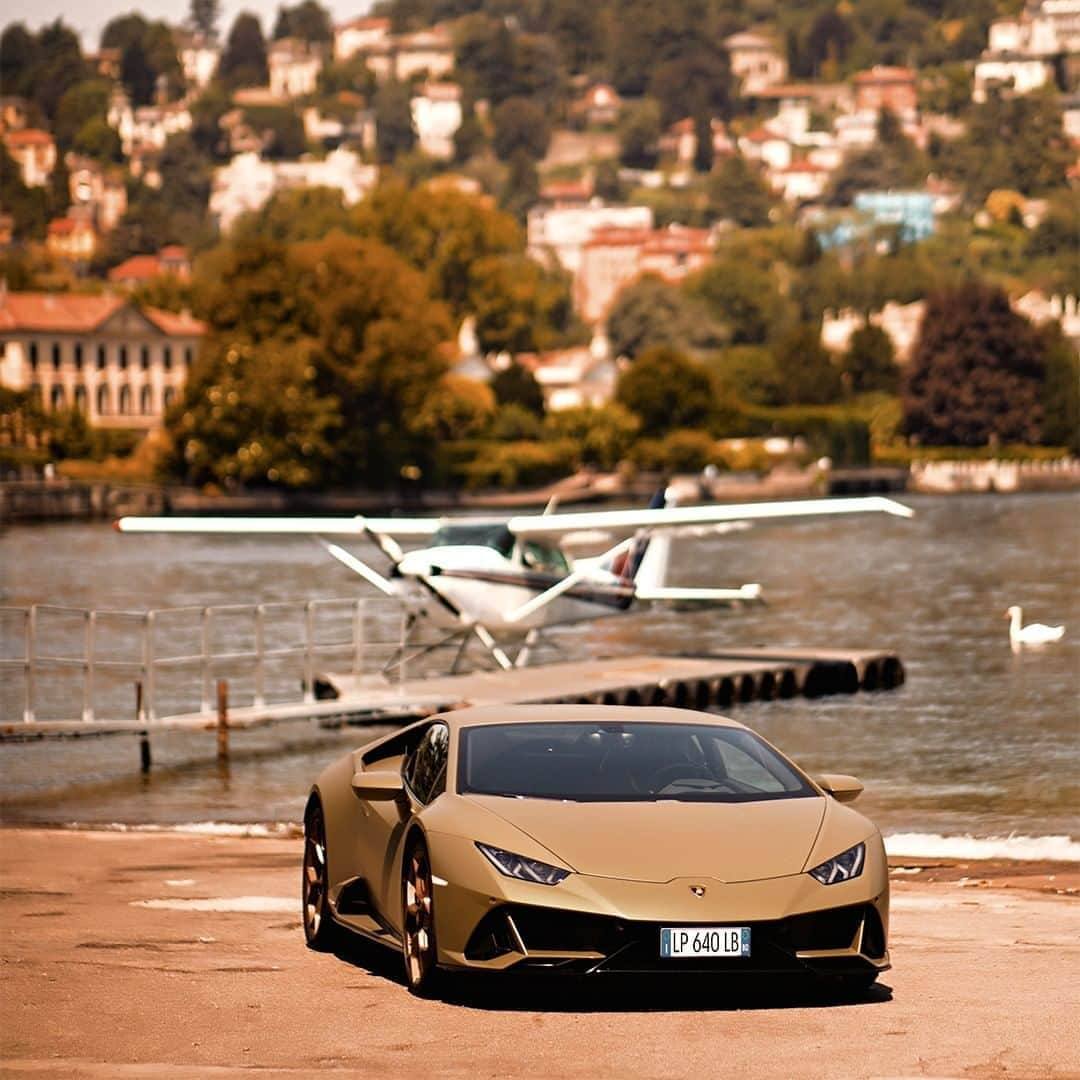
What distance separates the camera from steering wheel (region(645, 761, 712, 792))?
1316 cm

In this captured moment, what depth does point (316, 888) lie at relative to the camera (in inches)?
571

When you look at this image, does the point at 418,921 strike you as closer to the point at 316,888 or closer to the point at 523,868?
the point at 523,868

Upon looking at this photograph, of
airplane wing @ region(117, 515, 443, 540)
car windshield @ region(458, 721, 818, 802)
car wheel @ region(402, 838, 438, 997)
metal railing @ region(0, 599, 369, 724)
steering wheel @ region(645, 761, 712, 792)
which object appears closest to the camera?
car wheel @ region(402, 838, 438, 997)

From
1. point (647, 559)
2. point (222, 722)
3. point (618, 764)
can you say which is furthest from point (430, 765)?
point (647, 559)

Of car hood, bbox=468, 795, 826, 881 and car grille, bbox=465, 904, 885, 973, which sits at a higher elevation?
car hood, bbox=468, 795, 826, 881

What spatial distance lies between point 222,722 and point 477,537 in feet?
36.8

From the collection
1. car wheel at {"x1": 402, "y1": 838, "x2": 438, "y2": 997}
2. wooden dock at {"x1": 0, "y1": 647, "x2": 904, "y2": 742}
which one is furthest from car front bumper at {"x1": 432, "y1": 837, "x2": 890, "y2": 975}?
wooden dock at {"x1": 0, "y1": 647, "x2": 904, "y2": 742}

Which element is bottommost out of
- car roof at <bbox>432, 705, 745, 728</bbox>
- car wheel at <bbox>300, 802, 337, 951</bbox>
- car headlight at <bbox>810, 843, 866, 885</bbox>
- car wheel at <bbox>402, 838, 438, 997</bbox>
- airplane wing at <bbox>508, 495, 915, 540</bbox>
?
airplane wing at <bbox>508, 495, 915, 540</bbox>

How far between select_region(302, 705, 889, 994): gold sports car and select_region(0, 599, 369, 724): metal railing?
20117 mm

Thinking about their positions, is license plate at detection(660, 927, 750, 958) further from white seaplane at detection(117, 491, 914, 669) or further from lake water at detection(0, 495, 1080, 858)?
white seaplane at detection(117, 491, 914, 669)

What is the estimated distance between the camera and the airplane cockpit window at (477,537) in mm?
44594

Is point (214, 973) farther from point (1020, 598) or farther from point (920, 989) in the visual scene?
point (1020, 598)

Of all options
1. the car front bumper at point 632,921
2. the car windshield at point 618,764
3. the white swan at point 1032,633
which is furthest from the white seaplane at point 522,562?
the car front bumper at point 632,921

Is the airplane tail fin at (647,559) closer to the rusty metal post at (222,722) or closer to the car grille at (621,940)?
the rusty metal post at (222,722)
